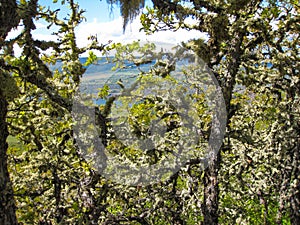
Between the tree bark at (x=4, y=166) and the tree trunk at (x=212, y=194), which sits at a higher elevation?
the tree bark at (x=4, y=166)

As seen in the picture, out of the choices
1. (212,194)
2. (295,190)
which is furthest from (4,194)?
(295,190)

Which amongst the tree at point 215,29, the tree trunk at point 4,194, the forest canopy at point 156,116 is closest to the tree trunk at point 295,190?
the forest canopy at point 156,116

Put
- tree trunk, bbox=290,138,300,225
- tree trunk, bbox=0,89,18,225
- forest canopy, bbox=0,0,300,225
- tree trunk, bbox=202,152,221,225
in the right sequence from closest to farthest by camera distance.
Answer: tree trunk, bbox=0,89,18,225, forest canopy, bbox=0,0,300,225, tree trunk, bbox=202,152,221,225, tree trunk, bbox=290,138,300,225

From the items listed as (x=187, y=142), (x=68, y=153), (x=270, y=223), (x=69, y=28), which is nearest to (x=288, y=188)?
(x=187, y=142)

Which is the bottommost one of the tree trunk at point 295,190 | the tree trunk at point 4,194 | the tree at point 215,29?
the tree trunk at point 295,190

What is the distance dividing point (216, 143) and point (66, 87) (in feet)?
6.66

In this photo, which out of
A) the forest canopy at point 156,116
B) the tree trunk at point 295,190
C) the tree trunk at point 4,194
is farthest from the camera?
the tree trunk at point 295,190

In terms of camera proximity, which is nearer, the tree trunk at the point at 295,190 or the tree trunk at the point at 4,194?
the tree trunk at the point at 4,194

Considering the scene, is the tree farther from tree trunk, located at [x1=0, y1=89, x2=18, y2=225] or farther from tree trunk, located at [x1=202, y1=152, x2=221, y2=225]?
tree trunk, located at [x1=0, y1=89, x2=18, y2=225]

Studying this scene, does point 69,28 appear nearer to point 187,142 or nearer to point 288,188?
point 187,142

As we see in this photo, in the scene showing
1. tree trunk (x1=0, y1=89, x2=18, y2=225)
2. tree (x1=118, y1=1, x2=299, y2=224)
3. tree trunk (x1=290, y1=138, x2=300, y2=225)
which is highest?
tree (x1=118, y1=1, x2=299, y2=224)

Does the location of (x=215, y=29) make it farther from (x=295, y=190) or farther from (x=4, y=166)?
(x=295, y=190)

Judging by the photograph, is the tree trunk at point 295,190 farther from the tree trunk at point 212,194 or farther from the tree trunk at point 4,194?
the tree trunk at point 4,194

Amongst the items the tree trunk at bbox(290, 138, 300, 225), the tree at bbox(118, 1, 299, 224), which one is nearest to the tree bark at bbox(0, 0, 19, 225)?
the tree at bbox(118, 1, 299, 224)
